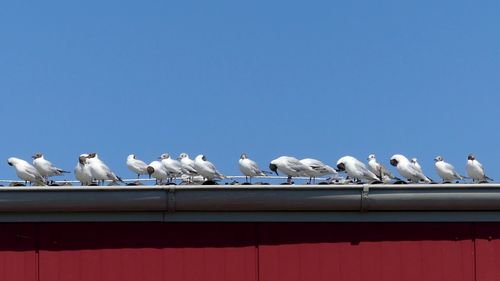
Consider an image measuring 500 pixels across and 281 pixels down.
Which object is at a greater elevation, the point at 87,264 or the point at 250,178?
the point at 250,178

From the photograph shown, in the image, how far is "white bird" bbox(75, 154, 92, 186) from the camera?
26594 mm

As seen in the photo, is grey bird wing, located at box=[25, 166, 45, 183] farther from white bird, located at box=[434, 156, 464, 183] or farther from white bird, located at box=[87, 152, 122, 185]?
white bird, located at box=[434, 156, 464, 183]

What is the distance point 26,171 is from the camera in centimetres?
→ 2723

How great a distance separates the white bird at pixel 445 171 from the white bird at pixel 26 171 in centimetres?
862

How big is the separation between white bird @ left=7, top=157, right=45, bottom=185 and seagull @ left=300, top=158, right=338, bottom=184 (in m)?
5.77

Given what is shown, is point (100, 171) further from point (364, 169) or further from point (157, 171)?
point (364, 169)

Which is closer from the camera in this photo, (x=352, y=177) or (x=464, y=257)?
(x=464, y=257)

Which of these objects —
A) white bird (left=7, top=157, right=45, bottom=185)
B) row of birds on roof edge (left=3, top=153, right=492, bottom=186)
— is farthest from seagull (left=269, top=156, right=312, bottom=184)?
white bird (left=7, top=157, right=45, bottom=185)

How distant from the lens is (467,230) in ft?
70.4

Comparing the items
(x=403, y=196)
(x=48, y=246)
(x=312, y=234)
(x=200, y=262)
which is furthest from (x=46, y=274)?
(x=403, y=196)

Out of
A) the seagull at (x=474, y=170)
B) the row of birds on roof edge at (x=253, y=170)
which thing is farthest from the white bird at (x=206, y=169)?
the seagull at (x=474, y=170)

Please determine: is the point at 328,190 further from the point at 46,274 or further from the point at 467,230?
the point at 46,274

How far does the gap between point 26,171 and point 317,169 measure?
20.8 ft

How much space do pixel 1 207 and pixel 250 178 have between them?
288 inches
